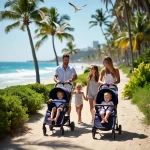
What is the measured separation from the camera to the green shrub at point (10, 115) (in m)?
5.89

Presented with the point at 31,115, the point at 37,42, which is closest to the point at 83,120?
the point at 31,115

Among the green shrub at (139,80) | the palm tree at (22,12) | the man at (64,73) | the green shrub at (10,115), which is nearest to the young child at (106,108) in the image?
the man at (64,73)

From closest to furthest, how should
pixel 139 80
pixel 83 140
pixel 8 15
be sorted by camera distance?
pixel 83 140
pixel 139 80
pixel 8 15

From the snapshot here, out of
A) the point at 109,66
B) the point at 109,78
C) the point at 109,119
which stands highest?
the point at 109,66

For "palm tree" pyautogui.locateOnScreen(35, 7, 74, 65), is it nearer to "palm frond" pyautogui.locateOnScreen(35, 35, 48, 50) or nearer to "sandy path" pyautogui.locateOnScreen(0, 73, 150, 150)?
"palm frond" pyautogui.locateOnScreen(35, 35, 48, 50)

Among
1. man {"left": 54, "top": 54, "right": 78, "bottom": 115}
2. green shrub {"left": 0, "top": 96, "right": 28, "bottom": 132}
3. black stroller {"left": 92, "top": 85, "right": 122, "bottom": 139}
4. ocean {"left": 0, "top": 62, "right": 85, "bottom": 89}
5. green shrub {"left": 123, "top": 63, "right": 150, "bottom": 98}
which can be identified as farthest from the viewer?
ocean {"left": 0, "top": 62, "right": 85, "bottom": 89}

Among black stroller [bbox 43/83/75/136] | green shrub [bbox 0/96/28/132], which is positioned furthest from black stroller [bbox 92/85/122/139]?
green shrub [bbox 0/96/28/132]

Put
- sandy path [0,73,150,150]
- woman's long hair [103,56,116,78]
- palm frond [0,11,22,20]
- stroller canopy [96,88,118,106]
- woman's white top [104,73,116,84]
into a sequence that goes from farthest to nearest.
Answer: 1. palm frond [0,11,22,20]
2. woman's white top [104,73,116,84]
3. woman's long hair [103,56,116,78]
4. stroller canopy [96,88,118,106]
5. sandy path [0,73,150,150]

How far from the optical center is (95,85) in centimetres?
707

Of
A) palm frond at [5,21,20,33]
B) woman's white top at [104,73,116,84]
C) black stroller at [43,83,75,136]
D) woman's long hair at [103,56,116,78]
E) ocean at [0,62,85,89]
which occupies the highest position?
palm frond at [5,21,20,33]

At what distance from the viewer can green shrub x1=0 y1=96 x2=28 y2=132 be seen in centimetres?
589

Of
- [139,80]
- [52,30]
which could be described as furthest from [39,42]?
[139,80]

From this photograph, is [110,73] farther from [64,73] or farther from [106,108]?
[64,73]

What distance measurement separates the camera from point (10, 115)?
6.19 metres
